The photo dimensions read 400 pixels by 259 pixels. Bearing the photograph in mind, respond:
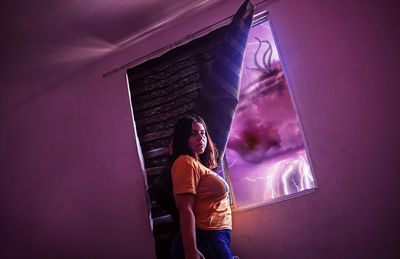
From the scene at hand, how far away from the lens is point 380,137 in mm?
2049

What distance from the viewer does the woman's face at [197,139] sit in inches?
68.9

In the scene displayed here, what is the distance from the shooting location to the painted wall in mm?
2045

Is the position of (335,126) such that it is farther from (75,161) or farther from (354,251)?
(75,161)

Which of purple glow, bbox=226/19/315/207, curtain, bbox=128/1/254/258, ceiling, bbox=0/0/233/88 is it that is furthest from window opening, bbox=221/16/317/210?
ceiling, bbox=0/0/233/88

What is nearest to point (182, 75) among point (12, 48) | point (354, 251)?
point (12, 48)

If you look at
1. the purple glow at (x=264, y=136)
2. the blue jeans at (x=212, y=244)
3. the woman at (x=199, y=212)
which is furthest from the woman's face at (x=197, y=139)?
the purple glow at (x=264, y=136)

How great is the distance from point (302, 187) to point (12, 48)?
3.03 meters

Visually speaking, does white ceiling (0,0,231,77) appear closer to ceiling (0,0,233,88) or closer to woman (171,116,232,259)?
ceiling (0,0,233,88)

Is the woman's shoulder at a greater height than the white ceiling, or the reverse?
the white ceiling

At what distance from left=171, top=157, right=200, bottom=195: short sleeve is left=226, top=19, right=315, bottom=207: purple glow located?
41.5 inches

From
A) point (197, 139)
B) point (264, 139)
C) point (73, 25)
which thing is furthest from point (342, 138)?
point (73, 25)

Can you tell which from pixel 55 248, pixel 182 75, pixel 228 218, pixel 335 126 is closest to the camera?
pixel 228 218

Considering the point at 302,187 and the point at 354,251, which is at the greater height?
the point at 302,187

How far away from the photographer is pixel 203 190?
152 centimetres
